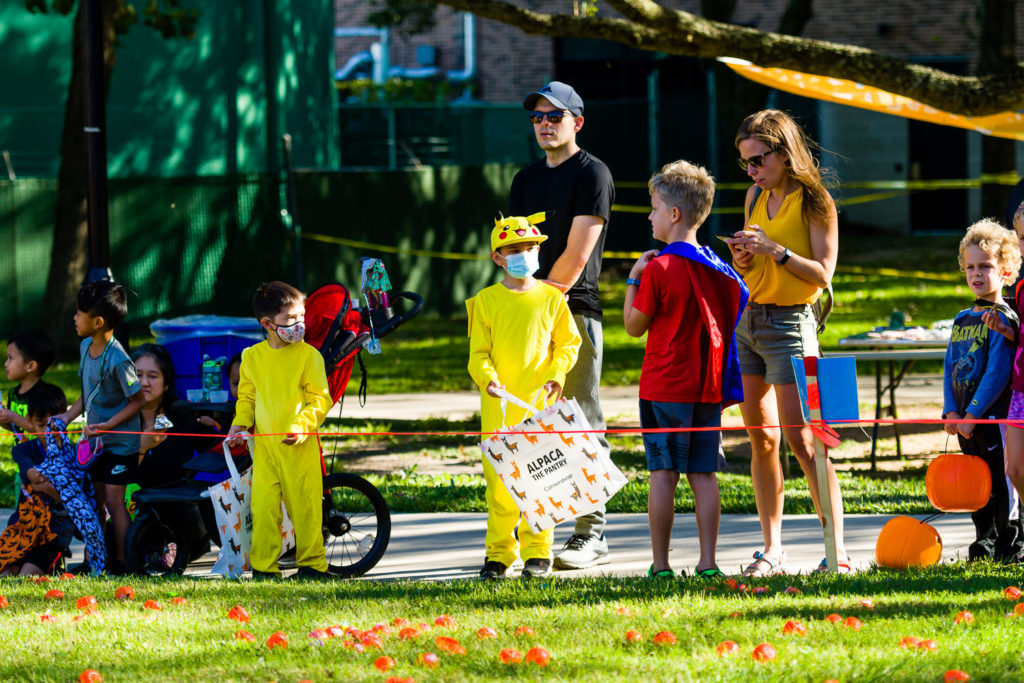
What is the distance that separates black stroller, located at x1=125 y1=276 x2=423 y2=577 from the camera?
21.4 feet

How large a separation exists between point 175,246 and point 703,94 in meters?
12.9

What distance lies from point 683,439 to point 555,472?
1.92 ft

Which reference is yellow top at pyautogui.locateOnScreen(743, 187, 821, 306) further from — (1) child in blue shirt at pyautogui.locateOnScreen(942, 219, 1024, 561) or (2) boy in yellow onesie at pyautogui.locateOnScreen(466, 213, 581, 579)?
(2) boy in yellow onesie at pyautogui.locateOnScreen(466, 213, 581, 579)

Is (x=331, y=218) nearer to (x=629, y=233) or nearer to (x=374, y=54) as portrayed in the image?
(x=629, y=233)

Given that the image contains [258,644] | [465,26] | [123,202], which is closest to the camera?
[258,644]

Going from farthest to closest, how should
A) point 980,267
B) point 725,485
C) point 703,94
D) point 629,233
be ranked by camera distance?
1. point 703,94
2. point 629,233
3. point 725,485
4. point 980,267

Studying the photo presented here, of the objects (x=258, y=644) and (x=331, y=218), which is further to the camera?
(x=331, y=218)

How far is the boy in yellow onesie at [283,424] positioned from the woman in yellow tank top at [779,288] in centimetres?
204

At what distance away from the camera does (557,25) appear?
11055 millimetres

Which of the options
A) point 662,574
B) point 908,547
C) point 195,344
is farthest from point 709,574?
point 195,344

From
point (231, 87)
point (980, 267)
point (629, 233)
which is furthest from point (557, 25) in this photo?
point (629, 233)

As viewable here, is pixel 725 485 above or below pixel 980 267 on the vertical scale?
below

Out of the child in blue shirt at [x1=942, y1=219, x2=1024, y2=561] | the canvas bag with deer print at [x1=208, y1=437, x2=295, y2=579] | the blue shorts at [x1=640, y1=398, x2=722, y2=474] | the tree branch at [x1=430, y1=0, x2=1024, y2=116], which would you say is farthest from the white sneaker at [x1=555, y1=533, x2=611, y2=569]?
the tree branch at [x1=430, y1=0, x2=1024, y2=116]

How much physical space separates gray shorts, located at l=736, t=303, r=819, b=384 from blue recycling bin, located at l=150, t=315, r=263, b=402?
3.09 m
